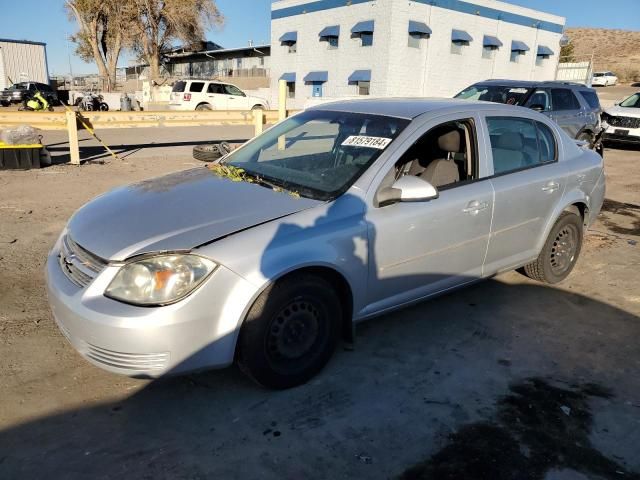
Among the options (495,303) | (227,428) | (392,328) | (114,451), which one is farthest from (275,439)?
(495,303)

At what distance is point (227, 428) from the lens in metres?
2.75

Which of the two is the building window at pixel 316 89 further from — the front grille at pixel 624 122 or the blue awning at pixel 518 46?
the front grille at pixel 624 122

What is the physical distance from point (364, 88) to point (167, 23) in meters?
20.9

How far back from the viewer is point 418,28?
27234 mm

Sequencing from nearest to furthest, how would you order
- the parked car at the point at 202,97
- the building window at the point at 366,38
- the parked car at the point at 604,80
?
the parked car at the point at 202,97 → the building window at the point at 366,38 → the parked car at the point at 604,80

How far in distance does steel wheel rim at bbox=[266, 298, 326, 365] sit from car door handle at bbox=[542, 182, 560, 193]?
2.39 m

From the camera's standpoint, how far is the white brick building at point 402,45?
27516 millimetres

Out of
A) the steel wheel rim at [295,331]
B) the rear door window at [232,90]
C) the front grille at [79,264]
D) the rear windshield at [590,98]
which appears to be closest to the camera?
the front grille at [79,264]

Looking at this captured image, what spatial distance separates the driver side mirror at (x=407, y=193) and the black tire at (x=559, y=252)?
6.27 ft

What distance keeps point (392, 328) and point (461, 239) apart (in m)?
0.84

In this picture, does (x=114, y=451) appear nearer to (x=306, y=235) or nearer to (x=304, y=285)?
(x=304, y=285)

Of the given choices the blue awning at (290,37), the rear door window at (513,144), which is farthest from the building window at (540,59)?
the rear door window at (513,144)

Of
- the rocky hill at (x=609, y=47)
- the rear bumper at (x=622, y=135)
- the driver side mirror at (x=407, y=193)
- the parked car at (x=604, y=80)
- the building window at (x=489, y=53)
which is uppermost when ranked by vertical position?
the rocky hill at (x=609, y=47)

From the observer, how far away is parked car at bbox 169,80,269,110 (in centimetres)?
2291
